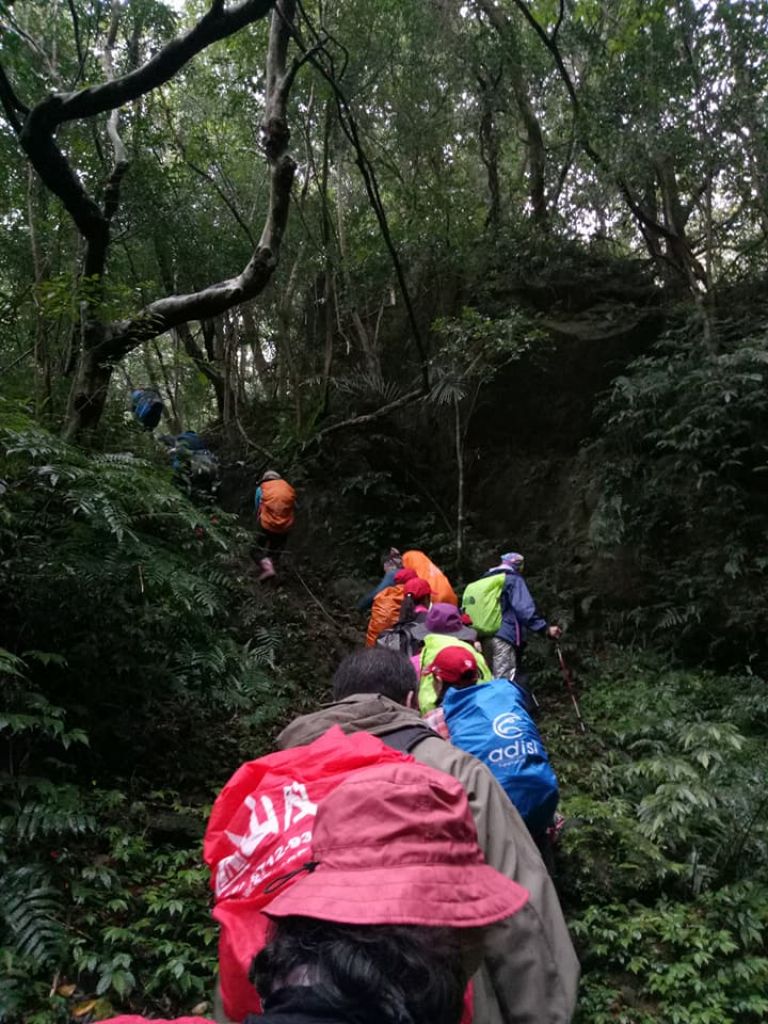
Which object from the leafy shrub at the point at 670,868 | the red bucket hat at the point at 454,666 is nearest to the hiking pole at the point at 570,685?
the leafy shrub at the point at 670,868

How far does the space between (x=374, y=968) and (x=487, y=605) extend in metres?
6.51

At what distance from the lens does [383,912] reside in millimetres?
1044

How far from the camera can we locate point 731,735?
566cm

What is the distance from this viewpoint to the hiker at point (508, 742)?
10.3ft

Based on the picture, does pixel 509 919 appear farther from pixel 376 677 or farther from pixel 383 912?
pixel 376 677

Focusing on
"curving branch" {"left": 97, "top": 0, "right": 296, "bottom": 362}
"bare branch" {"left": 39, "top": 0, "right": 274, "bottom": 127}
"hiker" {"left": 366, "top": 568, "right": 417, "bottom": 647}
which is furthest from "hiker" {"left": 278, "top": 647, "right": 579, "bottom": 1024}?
"hiker" {"left": 366, "top": 568, "right": 417, "bottom": 647}

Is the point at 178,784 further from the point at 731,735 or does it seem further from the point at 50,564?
the point at 731,735

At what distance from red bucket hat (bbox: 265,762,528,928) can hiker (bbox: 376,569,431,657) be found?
4.50 meters

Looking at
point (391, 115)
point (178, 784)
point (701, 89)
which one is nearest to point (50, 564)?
point (178, 784)

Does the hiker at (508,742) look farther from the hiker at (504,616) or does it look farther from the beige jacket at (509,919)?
the hiker at (504,616)

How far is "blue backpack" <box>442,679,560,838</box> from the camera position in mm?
3146

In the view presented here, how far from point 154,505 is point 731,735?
4956 millimetres

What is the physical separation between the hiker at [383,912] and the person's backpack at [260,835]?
0.71 ft

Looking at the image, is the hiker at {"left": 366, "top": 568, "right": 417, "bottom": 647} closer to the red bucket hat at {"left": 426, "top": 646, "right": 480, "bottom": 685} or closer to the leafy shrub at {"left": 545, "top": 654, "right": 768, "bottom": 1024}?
the leafy shrub at {"left": 545, "top": 654, "right": 768, "bottom": 1024}
